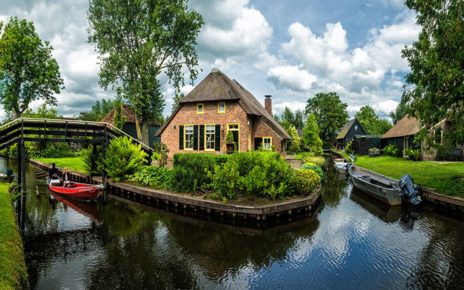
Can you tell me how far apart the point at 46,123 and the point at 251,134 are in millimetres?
14414

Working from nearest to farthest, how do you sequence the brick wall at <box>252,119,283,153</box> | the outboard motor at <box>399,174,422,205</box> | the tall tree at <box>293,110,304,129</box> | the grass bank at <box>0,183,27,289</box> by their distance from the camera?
the grass bank at <box>0,183,27,289</box> < the outboard motor at <box>399,174,422,205</box> < the brick wall at <box>252,119,283,153</box> < the tall tree at <box>293,110,304,129</box>

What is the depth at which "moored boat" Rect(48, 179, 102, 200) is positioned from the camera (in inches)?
610

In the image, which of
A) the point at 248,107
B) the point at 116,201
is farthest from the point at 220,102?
the point at 116,201

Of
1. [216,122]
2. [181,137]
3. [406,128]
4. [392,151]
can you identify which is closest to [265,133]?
[216,122]

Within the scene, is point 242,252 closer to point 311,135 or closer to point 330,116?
point 311,135

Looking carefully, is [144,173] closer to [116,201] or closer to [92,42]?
[116,201]

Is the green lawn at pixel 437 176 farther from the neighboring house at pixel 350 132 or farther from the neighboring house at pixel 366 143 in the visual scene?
the neighboring house at pixel 350 132

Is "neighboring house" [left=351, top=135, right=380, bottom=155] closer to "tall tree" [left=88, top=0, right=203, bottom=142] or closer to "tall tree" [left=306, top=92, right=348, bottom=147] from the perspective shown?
"tall tree" [left=306, top=92, right=348, bottom=147]

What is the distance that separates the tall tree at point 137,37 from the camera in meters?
25.2

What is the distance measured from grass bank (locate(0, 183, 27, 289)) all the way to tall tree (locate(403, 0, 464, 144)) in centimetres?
1571

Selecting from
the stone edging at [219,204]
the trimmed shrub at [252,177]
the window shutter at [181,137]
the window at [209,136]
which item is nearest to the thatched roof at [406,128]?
the window at [209,136]

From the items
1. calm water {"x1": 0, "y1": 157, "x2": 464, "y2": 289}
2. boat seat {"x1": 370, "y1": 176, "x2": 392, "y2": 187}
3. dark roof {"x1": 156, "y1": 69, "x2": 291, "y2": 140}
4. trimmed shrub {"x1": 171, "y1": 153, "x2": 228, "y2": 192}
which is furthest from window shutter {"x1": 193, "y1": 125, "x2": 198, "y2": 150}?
boat seat {"x1": 370, "y1": 176, "x2": 392, "y2": 187}

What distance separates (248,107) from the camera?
79.3 ft

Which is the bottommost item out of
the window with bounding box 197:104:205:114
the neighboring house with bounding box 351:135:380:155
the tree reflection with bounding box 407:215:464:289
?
the tree reflection with bounding box 407:215:464:289
